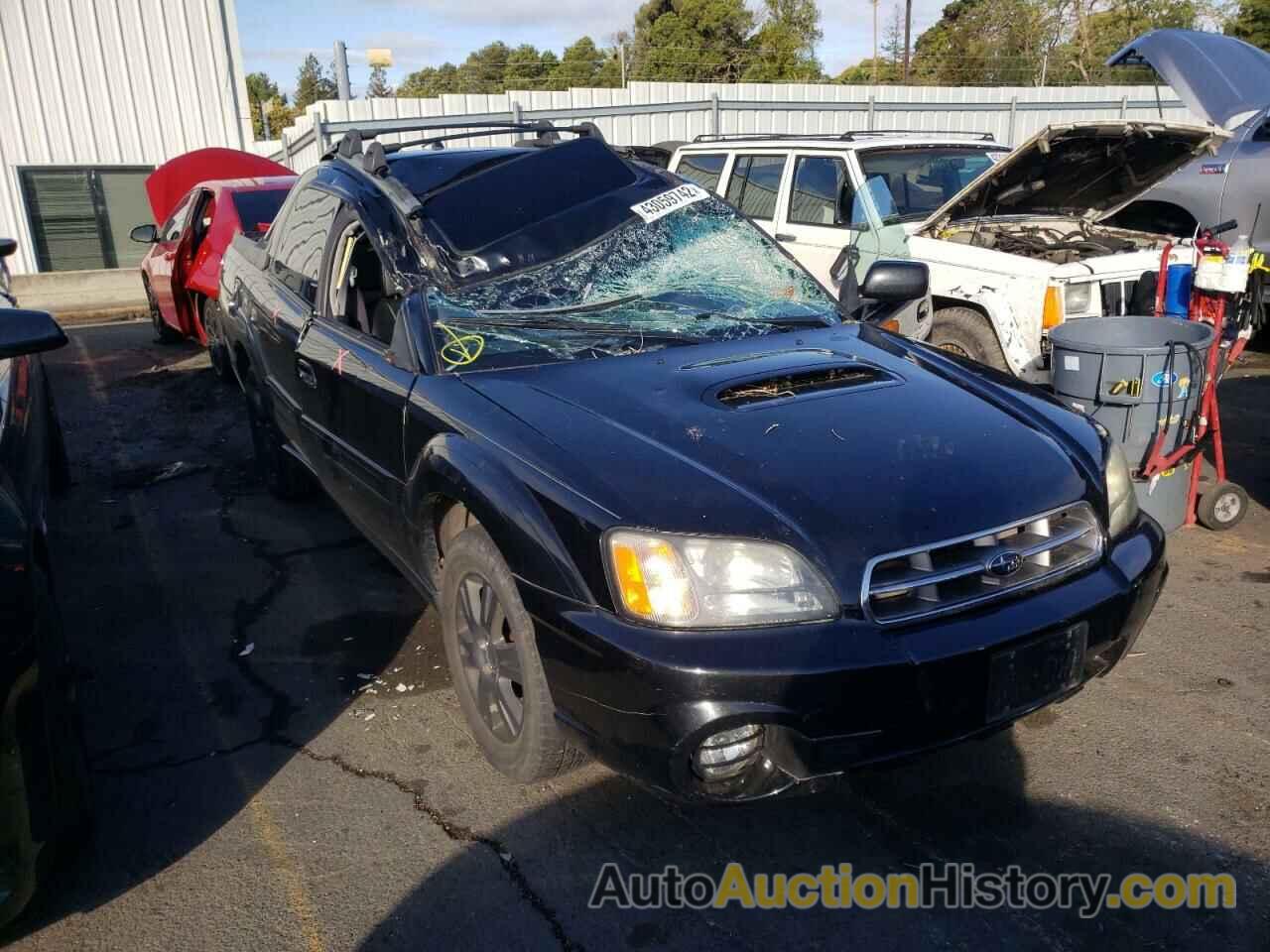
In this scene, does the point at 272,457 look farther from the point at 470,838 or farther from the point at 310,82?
the point at 310,82

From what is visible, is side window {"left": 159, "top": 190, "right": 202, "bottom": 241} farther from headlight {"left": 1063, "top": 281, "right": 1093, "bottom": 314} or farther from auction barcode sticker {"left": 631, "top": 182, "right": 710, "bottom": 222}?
headlight {"left": 1063, "top": 281, "right": 1093, "bottom": 314}

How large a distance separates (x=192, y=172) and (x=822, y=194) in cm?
742

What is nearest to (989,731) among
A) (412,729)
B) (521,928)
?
(521,928)

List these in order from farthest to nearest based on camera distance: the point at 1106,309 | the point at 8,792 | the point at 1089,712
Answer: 1. the point at 1106,309
2. the point at 1089,712
3. the point at 8,792

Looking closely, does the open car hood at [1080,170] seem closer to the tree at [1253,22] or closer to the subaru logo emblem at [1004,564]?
the subaru logo emblem at [1004,564]

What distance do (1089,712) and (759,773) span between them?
1.47 m

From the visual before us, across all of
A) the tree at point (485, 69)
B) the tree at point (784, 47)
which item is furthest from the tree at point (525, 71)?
the tree at point (784, 47)

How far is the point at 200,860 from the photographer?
273 centimetres

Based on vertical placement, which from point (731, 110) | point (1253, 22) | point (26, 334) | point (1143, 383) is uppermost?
point (1253, 22)

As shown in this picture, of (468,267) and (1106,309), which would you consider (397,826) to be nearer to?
(468,267)

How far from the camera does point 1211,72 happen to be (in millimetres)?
6945

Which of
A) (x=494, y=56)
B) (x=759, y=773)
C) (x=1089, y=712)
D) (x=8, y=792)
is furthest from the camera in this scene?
(x=494, y=56)

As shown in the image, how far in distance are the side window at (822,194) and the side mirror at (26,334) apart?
5.39 meters

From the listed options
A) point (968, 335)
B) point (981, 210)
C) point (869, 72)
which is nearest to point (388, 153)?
point (968, 335)
